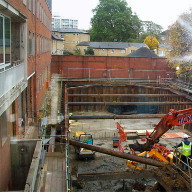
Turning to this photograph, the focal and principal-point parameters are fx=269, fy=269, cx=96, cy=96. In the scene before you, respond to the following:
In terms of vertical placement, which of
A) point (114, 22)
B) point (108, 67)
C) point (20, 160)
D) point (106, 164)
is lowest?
point (106, 164)

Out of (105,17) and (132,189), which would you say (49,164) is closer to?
(132,189)

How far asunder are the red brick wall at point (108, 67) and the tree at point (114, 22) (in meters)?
31.3

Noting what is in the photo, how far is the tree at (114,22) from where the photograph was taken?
66.6 metres

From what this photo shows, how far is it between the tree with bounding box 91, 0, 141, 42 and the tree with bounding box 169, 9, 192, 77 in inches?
1469

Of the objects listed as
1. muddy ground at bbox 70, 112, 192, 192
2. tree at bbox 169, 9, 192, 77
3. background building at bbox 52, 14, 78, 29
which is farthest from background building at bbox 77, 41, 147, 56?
background building at bbox 52, 14, 78, 29

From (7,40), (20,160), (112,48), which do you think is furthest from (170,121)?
(112,48)

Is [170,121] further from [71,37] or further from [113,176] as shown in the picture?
[71,37]

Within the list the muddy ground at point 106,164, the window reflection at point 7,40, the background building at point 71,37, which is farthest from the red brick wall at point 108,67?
the background building at point 71,37

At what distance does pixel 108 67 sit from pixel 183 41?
34.3 ft

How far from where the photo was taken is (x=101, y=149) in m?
11.6

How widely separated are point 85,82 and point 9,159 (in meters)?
23.6

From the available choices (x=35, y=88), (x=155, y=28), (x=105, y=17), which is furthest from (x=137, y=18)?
(x=35, y=88)

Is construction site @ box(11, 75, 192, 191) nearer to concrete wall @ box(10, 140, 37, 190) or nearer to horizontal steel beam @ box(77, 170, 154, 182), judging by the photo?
horizontal steel beam @ box(77, 170, 154, 182)

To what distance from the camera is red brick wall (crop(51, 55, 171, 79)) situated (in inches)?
1373
